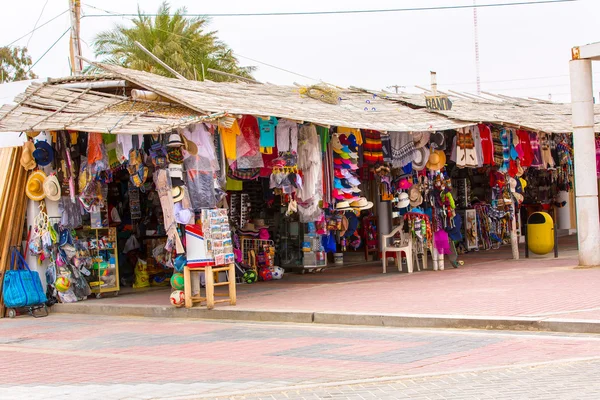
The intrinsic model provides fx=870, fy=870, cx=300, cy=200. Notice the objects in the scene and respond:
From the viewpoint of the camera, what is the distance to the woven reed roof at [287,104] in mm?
14738

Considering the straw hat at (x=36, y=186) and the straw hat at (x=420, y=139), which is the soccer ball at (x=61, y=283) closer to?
the straw hat at (x=36, y=186)

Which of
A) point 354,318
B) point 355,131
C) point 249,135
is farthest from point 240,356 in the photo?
point 355,131

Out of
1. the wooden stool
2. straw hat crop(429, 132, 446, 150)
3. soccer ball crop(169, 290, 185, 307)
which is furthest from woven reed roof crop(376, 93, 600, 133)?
soccer ball crop(169, 290, 185, 307)

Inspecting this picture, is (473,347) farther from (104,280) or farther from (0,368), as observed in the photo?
(104,280)

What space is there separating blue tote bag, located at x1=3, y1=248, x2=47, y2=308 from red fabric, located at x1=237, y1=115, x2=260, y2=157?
4.31 m

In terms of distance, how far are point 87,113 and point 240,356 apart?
676 centimetres

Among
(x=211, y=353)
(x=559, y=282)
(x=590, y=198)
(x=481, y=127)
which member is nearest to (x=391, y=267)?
(x=481, y=127)

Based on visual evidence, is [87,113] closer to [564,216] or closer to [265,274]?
[265,274]

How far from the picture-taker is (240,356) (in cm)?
962

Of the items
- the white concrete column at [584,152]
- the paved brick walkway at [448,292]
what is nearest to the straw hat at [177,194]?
the paved brick walkway at [448,292]

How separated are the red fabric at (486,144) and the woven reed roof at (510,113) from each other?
1.08ft

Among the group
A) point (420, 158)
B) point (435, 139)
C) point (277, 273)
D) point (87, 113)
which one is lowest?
point (277, 273)

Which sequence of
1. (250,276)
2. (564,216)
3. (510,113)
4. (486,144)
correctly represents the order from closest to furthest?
(250,276), (486,144), (510,113), (564,216)

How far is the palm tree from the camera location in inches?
1262
